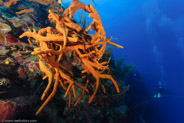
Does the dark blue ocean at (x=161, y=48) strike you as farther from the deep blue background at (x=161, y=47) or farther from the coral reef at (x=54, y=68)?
the coral reef at (x=54, y=68)

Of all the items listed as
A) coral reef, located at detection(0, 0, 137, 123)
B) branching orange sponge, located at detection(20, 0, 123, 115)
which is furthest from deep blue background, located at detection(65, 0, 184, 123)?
branching orange sponge, located at detection(20, 0, 123, 115)

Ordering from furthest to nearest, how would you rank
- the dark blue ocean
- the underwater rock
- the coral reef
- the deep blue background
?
1. the deep blue background
2. the dark blue ocean
3. the coral reef
4. the underwater rock

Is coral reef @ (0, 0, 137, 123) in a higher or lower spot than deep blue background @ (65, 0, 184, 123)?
lower

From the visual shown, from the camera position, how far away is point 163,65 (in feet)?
131

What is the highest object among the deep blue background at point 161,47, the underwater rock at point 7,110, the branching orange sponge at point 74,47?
the deep blue background at point 161,47

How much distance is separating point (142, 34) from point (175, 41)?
74.2 feet

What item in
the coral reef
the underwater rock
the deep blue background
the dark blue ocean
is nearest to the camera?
the underwater rock

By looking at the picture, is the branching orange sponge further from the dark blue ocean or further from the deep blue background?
the deep blue background

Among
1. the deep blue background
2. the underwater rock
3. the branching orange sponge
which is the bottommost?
the underwater rock

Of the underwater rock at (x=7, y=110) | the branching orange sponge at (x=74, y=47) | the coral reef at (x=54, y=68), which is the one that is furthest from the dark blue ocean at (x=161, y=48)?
the underwater rock at (x=7, y=110)

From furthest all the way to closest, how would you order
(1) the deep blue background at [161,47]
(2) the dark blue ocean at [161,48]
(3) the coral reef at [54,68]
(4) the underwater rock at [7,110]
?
1. (1) the deep blue background at [161,47]
2. (2) the dark blue ocean at [161,48]
3. (3) the coral reef at [54,68]
4. (4) the underwater rock at [7,110]

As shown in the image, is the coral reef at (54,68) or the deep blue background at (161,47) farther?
the deep blue background at (161,47)

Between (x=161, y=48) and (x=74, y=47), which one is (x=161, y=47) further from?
(x=74, y=47)

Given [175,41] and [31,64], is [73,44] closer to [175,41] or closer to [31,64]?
[31,64]
